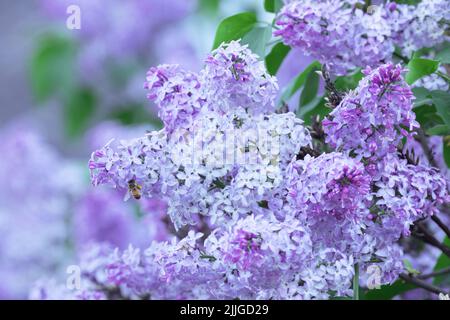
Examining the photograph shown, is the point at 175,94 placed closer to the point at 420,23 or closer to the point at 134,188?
the point at 134,188

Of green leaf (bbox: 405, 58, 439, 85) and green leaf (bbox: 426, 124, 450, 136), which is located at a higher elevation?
green leaf (bbox: 405, 58, 439, 85)

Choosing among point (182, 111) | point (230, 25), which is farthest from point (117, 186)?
point (230, 25)

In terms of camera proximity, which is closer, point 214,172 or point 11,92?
point 214,172

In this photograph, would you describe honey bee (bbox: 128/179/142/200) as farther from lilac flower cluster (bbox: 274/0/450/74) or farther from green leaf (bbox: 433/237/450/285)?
green leaf (bbox: 433/237/450/285)

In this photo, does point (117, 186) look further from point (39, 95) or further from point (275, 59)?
point (39, 95)

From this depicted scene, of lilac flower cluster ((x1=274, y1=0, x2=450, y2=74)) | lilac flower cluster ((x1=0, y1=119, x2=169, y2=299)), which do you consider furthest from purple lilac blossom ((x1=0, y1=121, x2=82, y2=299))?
lilac flower cluster ((x1=274, y1=0, x2=450, y2=74))

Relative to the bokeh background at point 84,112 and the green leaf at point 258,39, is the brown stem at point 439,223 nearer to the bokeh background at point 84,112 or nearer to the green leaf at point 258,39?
the green leaf at point 258,39
